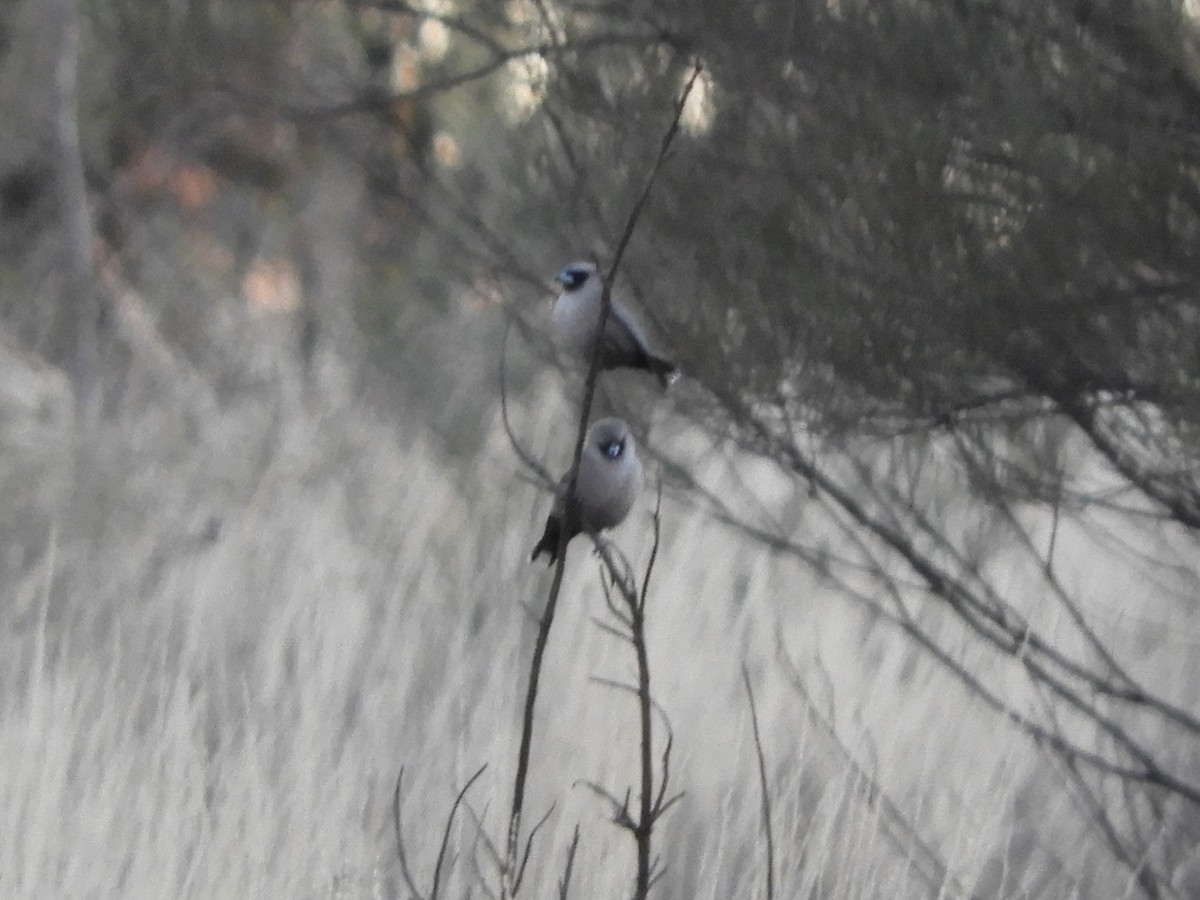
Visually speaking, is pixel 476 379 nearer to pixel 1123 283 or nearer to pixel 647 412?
pixel 647 412

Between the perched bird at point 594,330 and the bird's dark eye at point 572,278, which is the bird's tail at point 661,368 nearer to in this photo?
the perched bird at point 594,330

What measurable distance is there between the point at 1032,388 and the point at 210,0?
76.9 inches

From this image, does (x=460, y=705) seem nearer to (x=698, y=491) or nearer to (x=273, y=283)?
(x=698, y=491)

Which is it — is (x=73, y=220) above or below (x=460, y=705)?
above

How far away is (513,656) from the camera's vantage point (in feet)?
13.6

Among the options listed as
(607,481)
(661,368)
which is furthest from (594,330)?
(607,481)

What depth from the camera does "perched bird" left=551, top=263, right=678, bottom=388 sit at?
2359 mm

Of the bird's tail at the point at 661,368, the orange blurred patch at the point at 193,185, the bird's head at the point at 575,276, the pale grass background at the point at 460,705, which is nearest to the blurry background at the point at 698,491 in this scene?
the pale grass background at the point at 460,705

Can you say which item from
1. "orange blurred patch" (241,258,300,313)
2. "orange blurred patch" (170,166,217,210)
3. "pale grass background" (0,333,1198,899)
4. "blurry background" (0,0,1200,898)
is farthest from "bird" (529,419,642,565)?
"orange blurred patch" (170,166,217,210)

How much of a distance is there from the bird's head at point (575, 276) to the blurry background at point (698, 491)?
19 cm

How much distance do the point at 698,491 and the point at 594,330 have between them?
0.93 metres

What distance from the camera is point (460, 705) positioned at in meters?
3.54

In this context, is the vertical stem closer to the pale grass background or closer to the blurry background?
the blurry background

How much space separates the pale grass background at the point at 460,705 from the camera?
3152 millimetres
